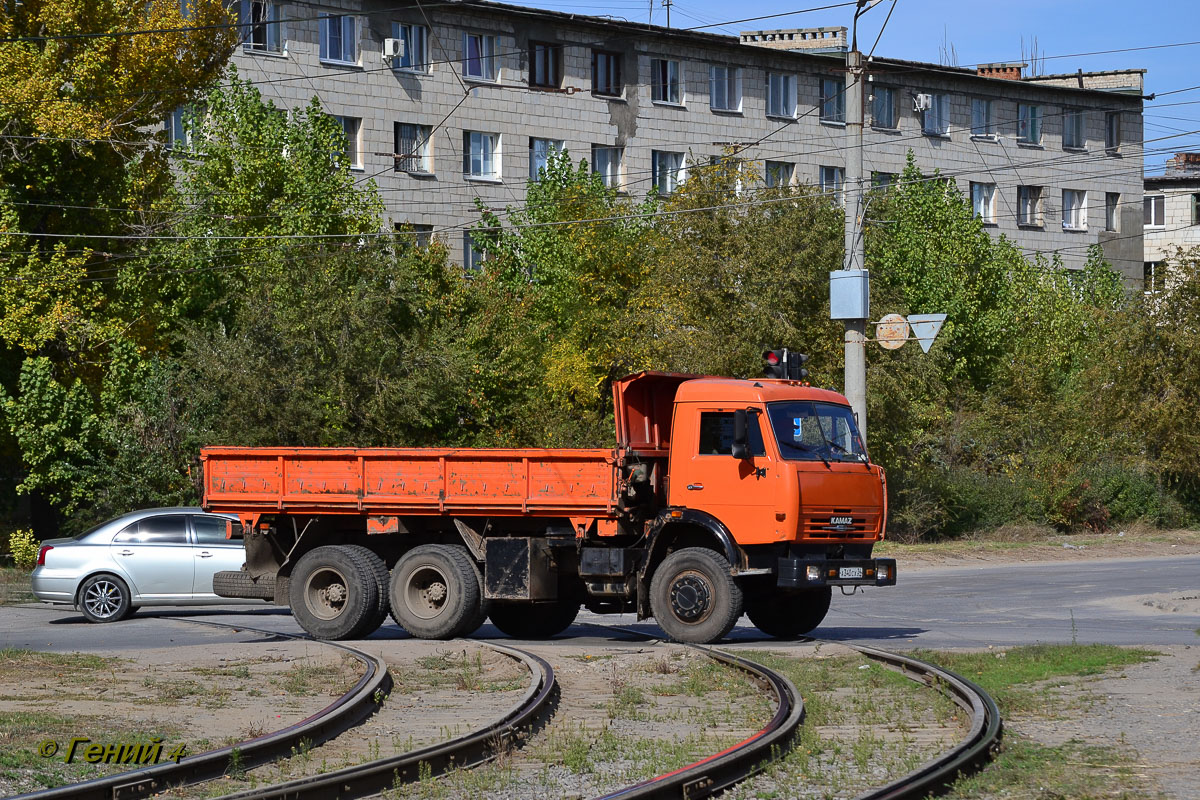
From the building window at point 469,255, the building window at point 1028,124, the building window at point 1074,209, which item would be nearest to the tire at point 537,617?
the building window at point 469,255

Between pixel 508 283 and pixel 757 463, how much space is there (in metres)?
31.0

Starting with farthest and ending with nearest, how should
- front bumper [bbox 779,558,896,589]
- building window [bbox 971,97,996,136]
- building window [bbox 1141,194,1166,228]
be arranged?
building window [bbox 1141,194,1166,228]
building window [bbox 971,97,996,136]
front bumper [bbox 779,558,896,589]

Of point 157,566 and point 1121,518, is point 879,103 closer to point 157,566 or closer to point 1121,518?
point 1121,518

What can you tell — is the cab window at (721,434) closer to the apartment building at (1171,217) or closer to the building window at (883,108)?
the building window at (883,108)

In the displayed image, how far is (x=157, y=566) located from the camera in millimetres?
20078

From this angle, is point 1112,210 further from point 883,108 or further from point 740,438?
point 740,438

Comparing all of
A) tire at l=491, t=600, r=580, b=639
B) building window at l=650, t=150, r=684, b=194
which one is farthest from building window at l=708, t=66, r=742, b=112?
tire at l=491, t=600, r=580, b=639

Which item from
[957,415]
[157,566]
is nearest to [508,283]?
[957,415]

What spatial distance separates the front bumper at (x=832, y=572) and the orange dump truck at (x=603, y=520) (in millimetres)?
18

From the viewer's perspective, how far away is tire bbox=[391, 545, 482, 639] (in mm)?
16766

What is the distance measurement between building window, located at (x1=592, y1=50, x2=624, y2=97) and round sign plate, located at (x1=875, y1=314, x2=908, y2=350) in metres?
29.5

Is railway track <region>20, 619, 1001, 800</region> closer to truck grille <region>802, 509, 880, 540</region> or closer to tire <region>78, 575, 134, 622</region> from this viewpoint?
truck grille <region>802, 509, 880, 540</region>

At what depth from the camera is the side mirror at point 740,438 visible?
51.8 ft

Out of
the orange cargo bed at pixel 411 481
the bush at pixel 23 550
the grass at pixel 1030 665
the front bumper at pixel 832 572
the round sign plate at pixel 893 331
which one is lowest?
the bush at pixel 23 550
